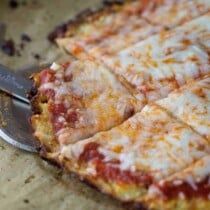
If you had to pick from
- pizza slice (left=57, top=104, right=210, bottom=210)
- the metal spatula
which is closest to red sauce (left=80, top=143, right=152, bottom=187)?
pizza slice (left=57, top=104, right=210, bottom=210)

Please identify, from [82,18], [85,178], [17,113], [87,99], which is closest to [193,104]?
[87,99]

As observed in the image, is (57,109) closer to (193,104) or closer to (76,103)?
(76,103)

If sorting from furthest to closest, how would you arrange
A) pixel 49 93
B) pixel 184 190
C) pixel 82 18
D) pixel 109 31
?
pixel 82 18, pixel 109 31, pixel 49 93, pixel 184 190

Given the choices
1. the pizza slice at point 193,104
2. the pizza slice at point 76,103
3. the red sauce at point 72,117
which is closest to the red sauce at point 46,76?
the pizza slice at point 76,103

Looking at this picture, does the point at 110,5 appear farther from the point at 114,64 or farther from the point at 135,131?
the point at 135,131

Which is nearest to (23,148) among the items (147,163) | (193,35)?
(147,163)

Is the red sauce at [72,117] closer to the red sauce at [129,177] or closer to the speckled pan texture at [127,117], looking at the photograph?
the speckled pan texture at [127,117]

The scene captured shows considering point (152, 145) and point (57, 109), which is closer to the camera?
point (152, 145)
